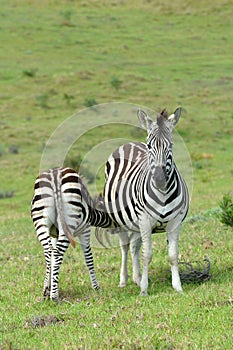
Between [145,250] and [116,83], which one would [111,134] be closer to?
[116,83]

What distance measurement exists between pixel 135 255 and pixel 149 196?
1.47 metres

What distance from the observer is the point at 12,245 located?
14531 millimetres

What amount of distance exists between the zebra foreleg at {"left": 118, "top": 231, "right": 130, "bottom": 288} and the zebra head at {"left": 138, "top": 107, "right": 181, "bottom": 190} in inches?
71.5

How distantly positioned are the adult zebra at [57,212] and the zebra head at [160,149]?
1.25m

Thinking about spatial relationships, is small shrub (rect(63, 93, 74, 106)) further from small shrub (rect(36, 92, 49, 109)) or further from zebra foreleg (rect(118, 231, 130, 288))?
zebra foreleg (rect(118, 231, 130, 288))

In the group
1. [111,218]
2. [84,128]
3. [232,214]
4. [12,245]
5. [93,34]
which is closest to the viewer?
[111,218]

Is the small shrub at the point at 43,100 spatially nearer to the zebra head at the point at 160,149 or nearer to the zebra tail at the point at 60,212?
the zebra tail at the point at 60,212

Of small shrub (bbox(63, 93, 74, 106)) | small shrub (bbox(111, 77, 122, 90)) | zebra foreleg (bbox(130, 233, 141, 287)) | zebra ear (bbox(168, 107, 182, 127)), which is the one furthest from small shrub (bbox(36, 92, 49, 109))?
zebra ear (bbox(168, 107, 182, 127))

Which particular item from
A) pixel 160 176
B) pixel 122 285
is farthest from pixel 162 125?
pixel 122 285

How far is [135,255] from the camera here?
10.0 meters

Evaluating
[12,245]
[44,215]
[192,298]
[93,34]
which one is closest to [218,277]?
[192,298]

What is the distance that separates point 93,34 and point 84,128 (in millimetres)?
33120

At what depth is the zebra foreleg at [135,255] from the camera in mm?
9914

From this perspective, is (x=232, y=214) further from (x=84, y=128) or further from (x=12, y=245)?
(x=84, y=128)
